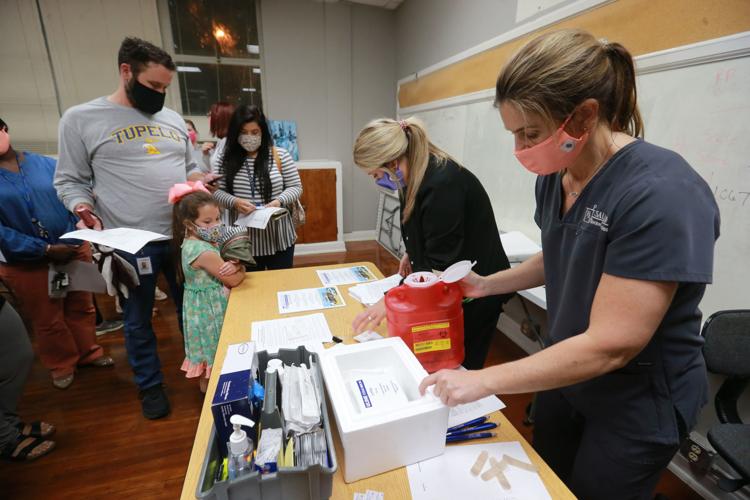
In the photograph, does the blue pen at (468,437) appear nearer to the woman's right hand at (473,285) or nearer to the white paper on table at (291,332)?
the woman's right hand at (473,285)

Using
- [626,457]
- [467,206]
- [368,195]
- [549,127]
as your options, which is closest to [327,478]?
[626,457]

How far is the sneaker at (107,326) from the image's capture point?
2.66 metres

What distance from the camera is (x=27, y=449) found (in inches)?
64.7

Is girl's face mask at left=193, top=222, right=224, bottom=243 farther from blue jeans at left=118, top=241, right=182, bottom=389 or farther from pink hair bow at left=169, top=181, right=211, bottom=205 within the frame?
blue jeans at left=118, top=241, right=182, bottom=389

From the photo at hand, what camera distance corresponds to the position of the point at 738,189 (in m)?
1.25

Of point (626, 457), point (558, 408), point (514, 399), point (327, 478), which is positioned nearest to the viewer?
point (327, 478)

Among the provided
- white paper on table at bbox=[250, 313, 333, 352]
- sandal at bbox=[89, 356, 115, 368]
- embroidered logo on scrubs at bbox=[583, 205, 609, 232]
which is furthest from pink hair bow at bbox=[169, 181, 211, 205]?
embroidered logo on scrubs at bbox=[583, 205, 609, 232]

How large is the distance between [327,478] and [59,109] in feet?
15.4

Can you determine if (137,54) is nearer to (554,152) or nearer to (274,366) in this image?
(274,366)

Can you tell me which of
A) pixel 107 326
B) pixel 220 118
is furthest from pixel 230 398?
pixel 220 118

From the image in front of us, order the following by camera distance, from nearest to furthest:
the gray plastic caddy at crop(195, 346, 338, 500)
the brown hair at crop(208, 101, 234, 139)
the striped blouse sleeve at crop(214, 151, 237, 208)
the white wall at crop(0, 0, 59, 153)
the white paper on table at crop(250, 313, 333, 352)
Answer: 1. the gray plastic caddy at crop(195, 346, 338, 500)
2. the white paper on table at crop(250, 313, 333, 352)
3. the striped blouse sleeve at crop(214, 151, 237, 208)
4. the brown hair at crop(208, 101, 234, 139)
5. the white wall at crop(0, 0, 59, 153)

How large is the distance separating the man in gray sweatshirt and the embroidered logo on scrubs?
1.74 m

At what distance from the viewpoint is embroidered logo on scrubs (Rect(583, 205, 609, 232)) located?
649 mm

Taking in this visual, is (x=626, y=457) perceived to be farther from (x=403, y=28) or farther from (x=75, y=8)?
(x=75, y=8)
